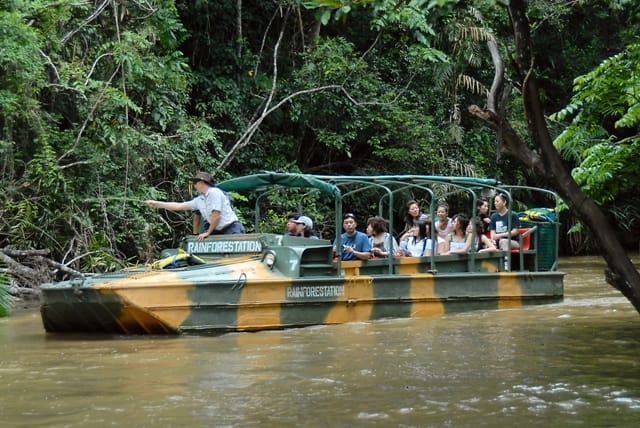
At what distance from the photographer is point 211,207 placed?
13.1 m

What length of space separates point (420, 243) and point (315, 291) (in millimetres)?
3388

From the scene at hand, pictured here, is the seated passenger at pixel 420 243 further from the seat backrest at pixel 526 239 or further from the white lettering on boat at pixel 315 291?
the white lettering on boat at pixel 315 291

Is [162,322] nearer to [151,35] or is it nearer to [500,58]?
[500,58]

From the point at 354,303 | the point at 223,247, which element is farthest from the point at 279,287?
the point at 354,303

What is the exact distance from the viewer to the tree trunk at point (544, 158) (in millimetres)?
6383

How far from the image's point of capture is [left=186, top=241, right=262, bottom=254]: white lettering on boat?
1274 cm

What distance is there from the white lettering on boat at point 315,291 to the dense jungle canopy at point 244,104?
266cm

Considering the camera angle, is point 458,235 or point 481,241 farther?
point 481,241

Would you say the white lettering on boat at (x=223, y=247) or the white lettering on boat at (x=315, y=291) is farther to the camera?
the white lettering on boat at (x=223, y=247)

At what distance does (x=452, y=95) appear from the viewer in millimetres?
26297

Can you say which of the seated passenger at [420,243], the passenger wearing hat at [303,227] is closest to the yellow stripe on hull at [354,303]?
the passenger wearing hat at [303,227]

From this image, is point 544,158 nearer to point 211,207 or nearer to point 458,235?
point 211,207

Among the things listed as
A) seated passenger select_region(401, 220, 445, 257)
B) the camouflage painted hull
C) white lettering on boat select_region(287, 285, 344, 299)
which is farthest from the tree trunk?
seated passenger select_region(401, 220, 445, 257)

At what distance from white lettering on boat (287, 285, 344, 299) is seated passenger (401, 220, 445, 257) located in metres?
2.62
